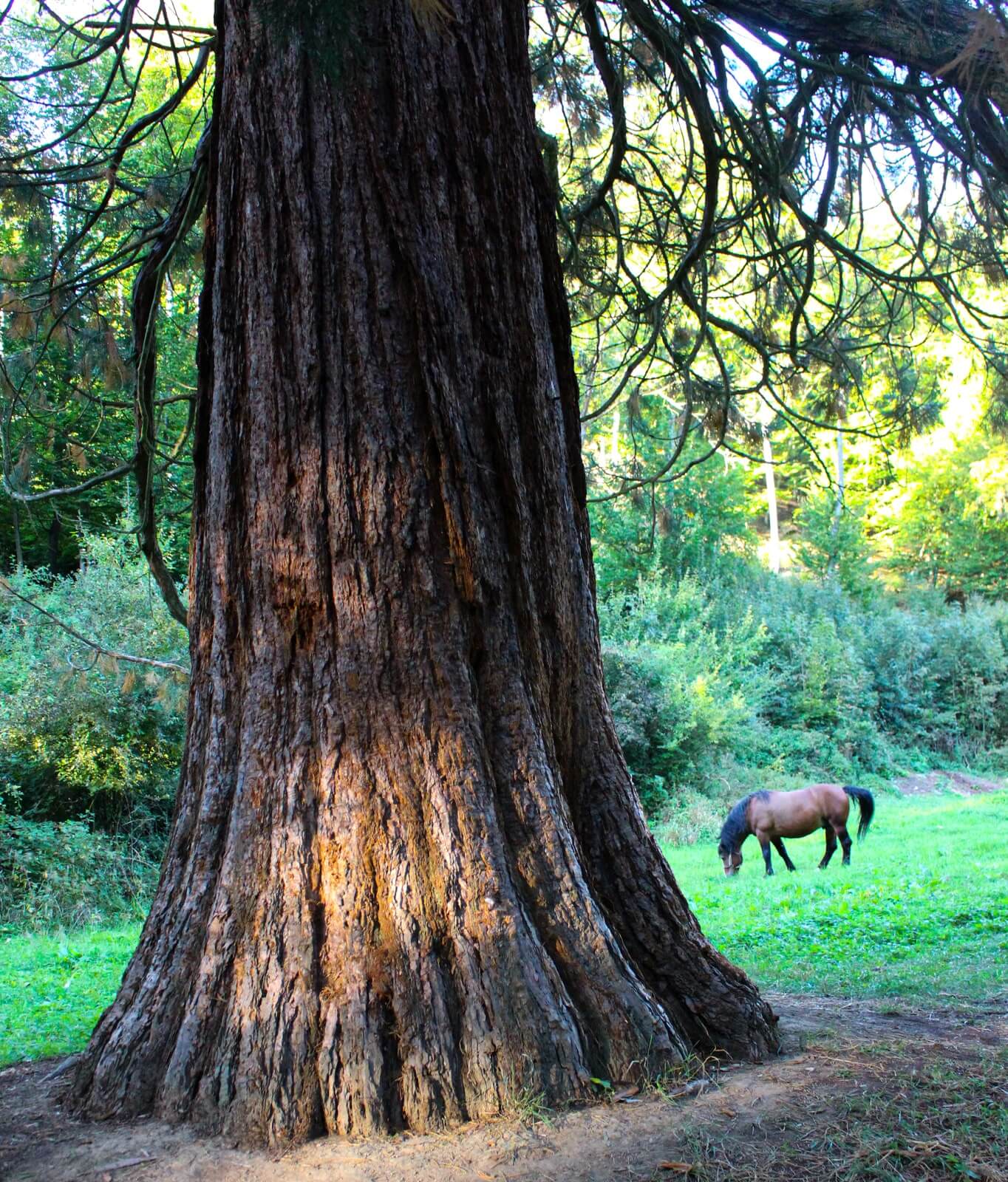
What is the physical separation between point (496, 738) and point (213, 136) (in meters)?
2.50

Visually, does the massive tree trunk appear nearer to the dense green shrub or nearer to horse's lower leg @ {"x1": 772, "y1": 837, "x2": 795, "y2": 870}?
horse's lower leg @ {"x1": 772, "y1": 837, "x2": 795, "y2": 870}

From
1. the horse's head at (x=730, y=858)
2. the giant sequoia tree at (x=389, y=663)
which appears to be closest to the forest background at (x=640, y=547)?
the giant sequoia tree at (x=389, y=663)

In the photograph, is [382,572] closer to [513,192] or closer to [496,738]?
[496,738]

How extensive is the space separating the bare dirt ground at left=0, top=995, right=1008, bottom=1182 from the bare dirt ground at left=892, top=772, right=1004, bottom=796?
15.0m

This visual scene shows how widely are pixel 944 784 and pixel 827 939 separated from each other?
41.9 ft

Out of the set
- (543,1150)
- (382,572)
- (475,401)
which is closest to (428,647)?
(382,572)

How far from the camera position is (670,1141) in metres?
2.77

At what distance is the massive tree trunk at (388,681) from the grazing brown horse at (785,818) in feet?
22.4

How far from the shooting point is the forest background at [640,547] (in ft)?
21.8

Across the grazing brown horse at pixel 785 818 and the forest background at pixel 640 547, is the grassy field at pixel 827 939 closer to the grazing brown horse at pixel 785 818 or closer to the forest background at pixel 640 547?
the grazing brown horse at pixel 785 818

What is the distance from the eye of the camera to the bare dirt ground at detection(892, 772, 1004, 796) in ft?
56.1

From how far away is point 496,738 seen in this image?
3.30 m

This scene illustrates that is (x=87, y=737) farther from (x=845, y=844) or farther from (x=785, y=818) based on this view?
(x=845, y=844)

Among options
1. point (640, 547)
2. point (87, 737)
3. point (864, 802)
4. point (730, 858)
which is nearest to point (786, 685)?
point (864, 802)
